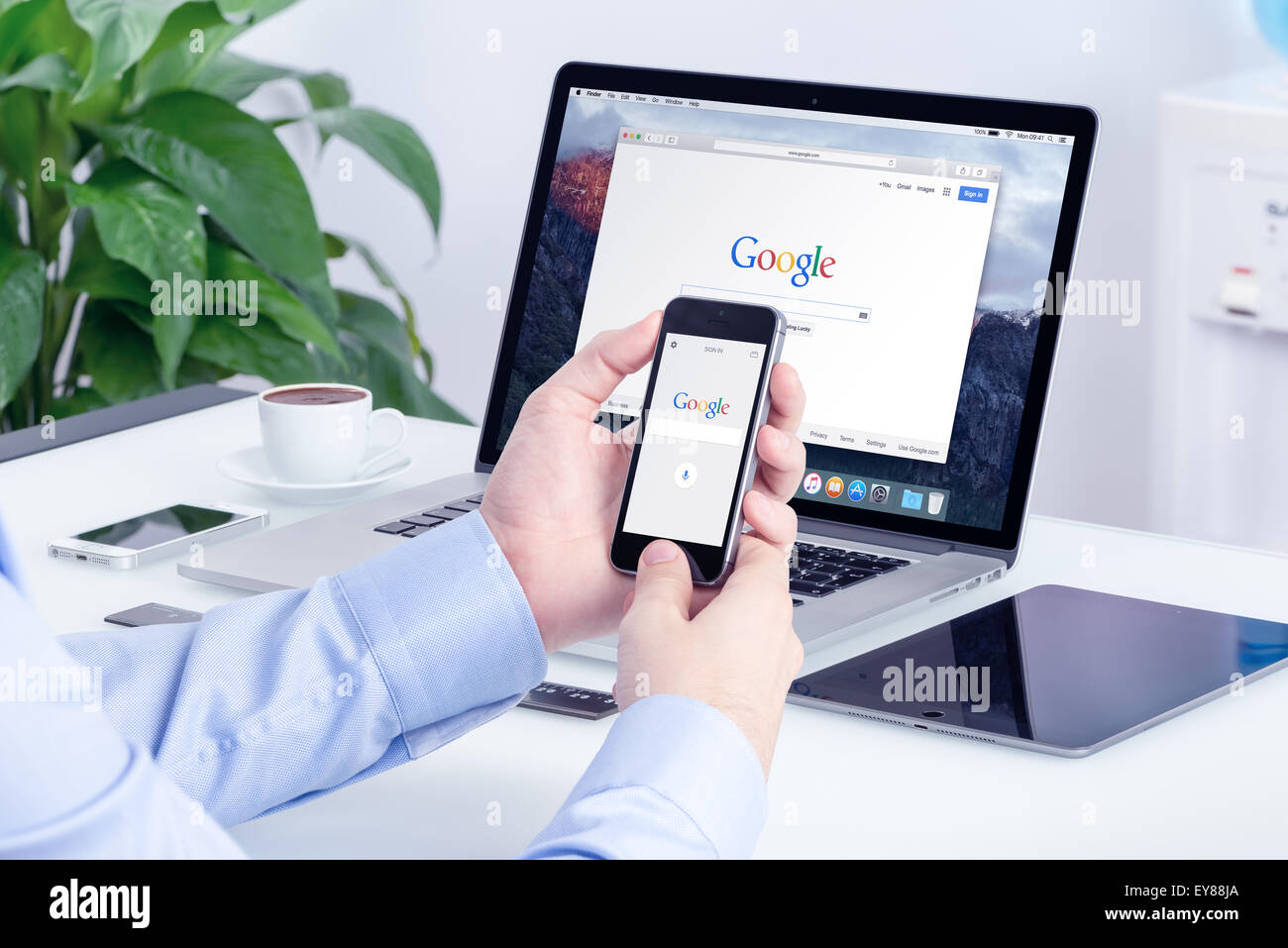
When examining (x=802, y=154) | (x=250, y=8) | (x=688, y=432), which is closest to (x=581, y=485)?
(x=688, y=432)

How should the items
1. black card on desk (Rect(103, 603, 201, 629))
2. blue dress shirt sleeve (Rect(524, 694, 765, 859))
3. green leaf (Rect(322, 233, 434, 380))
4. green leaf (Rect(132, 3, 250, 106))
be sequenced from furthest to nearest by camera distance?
green leaf (Rect(322, 233, 434, 380)) → green leaf (Rect(132, 3, 250, 106)) → black card on desk (Rect(103, 603, 201, 629)) → blue dress shirt sleeve (Rect(524, 694, 765, 859))

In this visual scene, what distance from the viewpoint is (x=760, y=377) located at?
2.31ft

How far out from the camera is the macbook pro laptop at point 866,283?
2.85 ft

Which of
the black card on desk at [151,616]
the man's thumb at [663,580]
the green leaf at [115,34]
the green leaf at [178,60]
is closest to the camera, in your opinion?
the man's thumb at [663,580]

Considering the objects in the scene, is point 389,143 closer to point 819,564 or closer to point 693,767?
point 819,564

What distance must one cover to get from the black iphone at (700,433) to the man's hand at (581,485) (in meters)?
0.01

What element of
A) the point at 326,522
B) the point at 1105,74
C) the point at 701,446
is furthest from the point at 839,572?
the point at 1105,74

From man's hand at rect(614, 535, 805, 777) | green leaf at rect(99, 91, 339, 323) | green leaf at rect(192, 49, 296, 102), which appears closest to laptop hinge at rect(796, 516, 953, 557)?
man's hand at rect(614, 535, 805, 777)

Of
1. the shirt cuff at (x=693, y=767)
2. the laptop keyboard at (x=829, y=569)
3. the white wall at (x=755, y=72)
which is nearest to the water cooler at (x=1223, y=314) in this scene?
the white wall at (x=755, y=72)

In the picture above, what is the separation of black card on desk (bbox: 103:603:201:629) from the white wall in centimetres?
141

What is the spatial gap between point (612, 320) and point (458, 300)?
1.36 metres

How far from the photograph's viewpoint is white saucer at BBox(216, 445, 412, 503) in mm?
1025

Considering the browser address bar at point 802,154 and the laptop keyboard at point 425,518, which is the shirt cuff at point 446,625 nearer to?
the laptop keyboard at point 425,518

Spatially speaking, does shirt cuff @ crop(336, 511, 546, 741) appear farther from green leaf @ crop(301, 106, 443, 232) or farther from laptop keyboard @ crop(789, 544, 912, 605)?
green leaf @ crop(301, 106, 443, 232)
